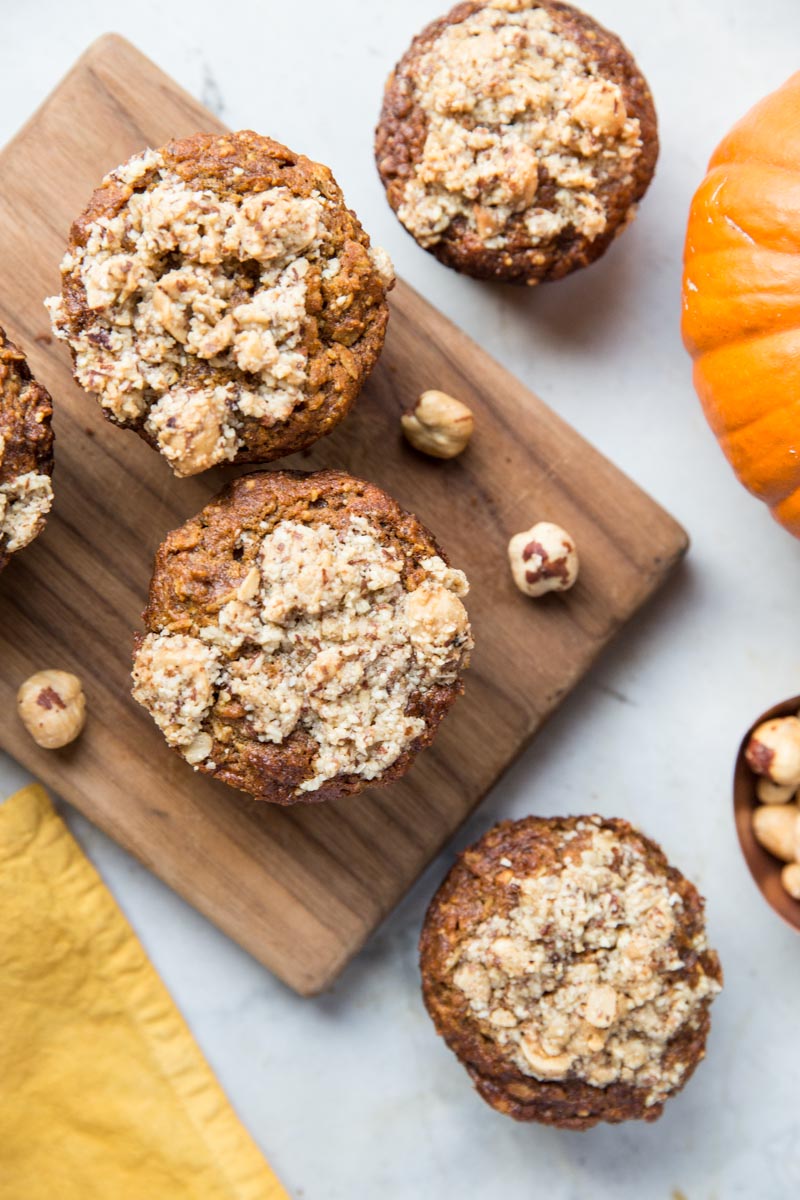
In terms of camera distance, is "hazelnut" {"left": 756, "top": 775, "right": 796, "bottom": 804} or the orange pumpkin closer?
the orange pumpkin

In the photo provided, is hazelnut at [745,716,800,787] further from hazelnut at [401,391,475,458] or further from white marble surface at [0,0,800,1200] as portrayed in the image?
hazelnut at [401,391,475,458]

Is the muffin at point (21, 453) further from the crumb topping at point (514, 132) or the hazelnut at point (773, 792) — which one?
the hazelnut at point (773, 792)

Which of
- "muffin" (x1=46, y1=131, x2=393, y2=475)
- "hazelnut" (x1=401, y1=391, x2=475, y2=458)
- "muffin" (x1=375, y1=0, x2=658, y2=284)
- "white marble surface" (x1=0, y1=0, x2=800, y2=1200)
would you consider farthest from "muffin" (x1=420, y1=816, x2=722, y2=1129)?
"muffin" (x1=375, y1=0, x2=658, y2=284)

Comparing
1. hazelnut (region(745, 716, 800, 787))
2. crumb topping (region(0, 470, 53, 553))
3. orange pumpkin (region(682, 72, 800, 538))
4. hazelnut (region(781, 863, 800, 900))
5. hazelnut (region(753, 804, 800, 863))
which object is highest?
crumb topping (region(0, 470, 53, 553))

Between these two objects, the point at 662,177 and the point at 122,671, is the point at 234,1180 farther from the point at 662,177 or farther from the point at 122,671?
the point at 662,177

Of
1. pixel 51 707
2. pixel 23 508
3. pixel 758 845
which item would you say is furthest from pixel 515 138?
pixel 758 845

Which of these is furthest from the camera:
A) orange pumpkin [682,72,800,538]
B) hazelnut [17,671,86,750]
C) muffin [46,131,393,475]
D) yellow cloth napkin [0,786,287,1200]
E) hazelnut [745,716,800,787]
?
yellow cloth napkin [0,786,287,1200]
